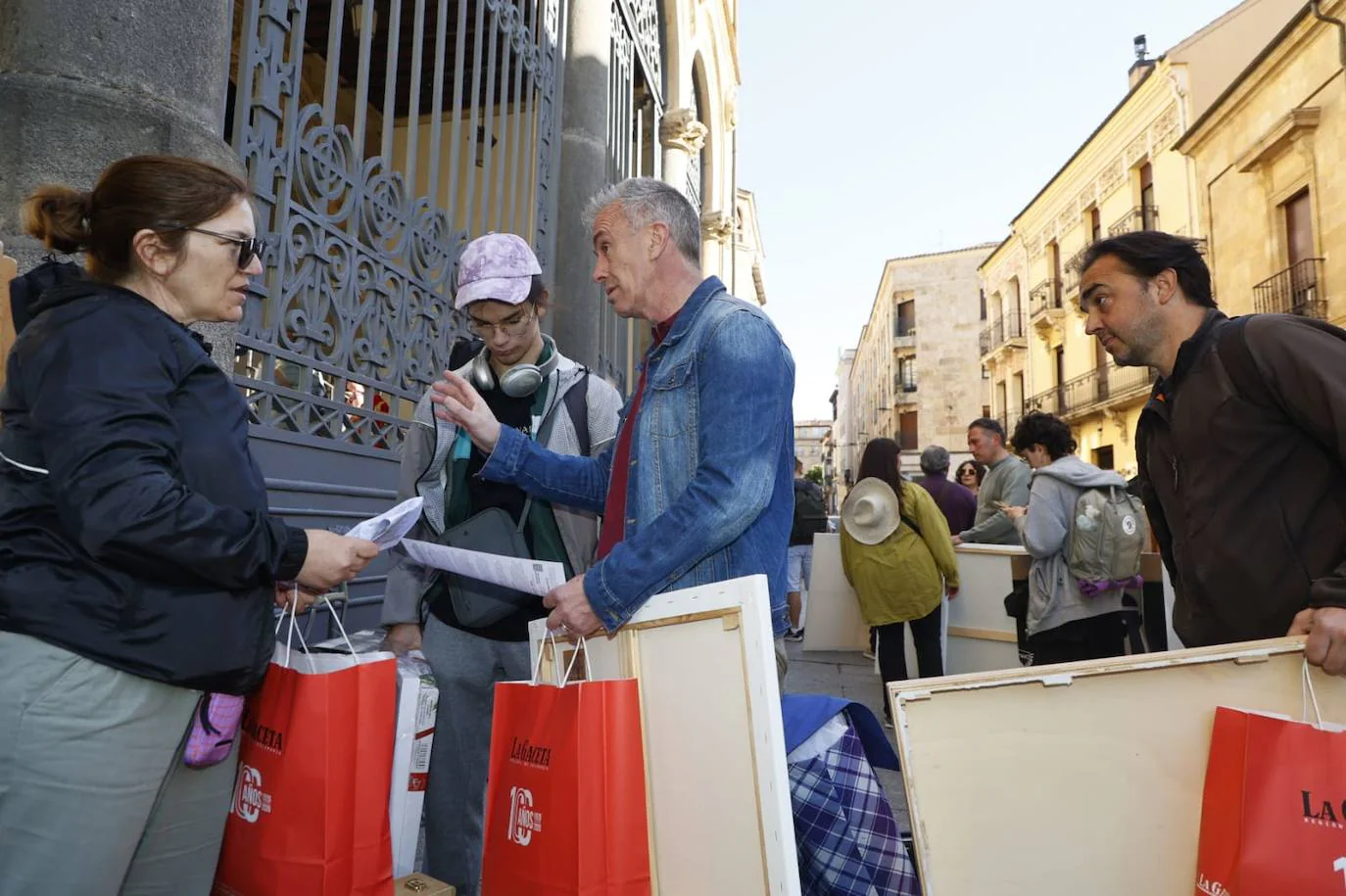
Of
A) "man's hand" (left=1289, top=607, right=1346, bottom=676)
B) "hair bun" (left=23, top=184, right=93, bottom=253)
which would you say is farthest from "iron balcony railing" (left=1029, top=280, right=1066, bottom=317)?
"hair bun" (left=23, top=184, right=93, bottom=253)

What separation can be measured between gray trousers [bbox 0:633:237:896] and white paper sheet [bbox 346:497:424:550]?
1.44ft

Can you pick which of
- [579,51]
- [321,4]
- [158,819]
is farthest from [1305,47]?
[158,819]

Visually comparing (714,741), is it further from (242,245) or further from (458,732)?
(242,245)

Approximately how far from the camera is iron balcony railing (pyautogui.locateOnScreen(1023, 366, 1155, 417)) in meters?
24.0

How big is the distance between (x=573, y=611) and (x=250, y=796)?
73 centimetres

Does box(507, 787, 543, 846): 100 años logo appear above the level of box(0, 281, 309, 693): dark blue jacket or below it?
below

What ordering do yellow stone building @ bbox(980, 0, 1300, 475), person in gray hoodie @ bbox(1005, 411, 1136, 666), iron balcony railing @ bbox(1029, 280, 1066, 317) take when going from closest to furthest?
person in gray hoodie @ bbox(1005, 411, 1136, 666) < yellow stone building @ bbox(980, 0, 1300, 475) < iron balcony railing @ bbox(1029, 280, 1066, 317)

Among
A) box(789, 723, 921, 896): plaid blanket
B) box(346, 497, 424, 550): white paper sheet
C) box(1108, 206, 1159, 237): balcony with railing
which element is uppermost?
box(1108, 206, 1159, 237): balcony with railing

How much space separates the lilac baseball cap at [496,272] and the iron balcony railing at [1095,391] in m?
22.1

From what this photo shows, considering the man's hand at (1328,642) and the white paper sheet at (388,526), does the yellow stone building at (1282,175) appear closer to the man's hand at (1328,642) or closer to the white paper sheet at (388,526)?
the man's hand at (1328,642)

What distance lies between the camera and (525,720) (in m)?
1.76

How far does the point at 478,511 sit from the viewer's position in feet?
8.31

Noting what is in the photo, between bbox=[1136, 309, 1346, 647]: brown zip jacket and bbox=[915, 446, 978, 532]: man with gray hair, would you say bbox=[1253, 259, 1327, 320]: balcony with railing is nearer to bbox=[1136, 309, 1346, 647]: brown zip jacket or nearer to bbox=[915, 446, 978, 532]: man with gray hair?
bbox=[915, 446, 978, 532]: man with gray hair

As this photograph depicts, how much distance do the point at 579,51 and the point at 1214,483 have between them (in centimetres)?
644
